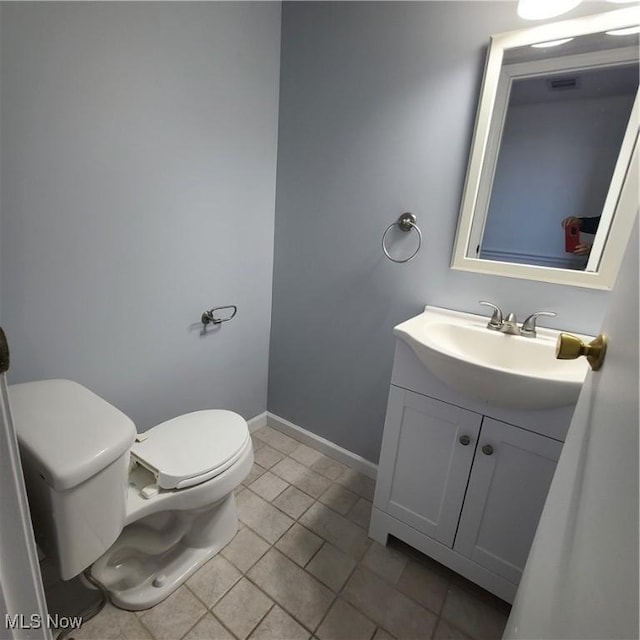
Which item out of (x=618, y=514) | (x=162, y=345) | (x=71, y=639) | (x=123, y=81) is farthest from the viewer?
(x=162, y=345)

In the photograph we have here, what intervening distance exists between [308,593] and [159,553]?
1.75ft

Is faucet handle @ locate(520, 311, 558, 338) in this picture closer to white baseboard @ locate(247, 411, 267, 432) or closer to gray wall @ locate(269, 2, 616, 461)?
gray wall @ locate(269, 2, 616, 461)

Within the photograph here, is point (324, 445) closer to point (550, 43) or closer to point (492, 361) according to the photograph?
point (492, 361)

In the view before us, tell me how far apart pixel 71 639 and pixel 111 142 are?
→ 1500 millimetres

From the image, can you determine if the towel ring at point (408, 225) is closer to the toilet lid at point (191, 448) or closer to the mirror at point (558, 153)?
the mirror at point (558, 153)

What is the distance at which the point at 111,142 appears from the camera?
1.09 m

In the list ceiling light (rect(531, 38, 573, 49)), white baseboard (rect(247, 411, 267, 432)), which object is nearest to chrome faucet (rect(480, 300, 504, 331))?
ceiling light (rect(531, 38, 573, 49))

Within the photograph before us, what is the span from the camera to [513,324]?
117 centimetres

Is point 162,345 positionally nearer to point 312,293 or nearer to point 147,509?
point 147,509

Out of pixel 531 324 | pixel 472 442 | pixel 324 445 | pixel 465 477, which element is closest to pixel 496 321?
pixel 531 324

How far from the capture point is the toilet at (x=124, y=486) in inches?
29.6

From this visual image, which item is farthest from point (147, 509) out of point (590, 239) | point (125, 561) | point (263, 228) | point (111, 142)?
point (590, 239)

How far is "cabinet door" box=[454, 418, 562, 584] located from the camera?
98 cm

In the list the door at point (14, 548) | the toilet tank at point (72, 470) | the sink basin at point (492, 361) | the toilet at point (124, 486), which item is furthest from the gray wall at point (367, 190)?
the door at point (14, 548)
